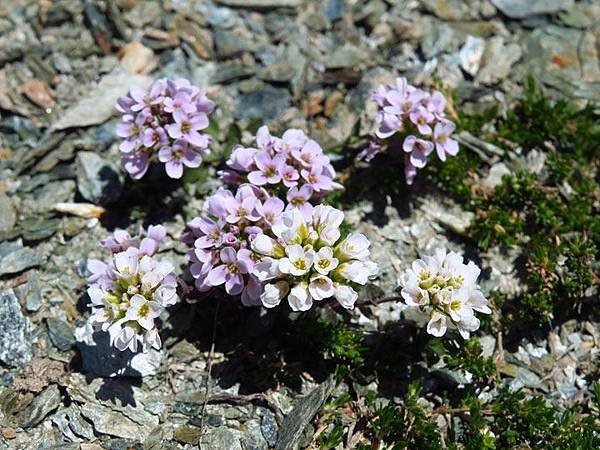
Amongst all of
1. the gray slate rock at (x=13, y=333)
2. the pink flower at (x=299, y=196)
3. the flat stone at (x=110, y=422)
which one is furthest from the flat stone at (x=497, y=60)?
the gray slate rock at (x=13, y=333)

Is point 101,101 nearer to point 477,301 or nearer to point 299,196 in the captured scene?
point 299,196

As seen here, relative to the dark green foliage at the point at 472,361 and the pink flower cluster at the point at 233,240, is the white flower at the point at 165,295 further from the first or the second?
the dark green foliage at the point at 472,361

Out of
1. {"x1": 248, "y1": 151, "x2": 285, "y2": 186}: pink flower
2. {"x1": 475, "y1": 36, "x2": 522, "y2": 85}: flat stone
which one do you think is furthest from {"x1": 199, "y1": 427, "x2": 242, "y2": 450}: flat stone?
{"x1": 475, "y1": 36, "x2": 522, "y2": 85}: flat stone

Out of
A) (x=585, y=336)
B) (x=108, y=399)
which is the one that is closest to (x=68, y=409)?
(x=108, y=399)

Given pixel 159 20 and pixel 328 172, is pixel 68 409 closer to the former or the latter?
pixel 328 172

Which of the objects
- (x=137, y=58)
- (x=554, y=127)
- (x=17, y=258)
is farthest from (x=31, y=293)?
(x=554, y=127)

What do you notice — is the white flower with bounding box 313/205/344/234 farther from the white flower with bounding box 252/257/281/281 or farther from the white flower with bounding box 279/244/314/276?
the white flower with bounding box 252/257/281/281
